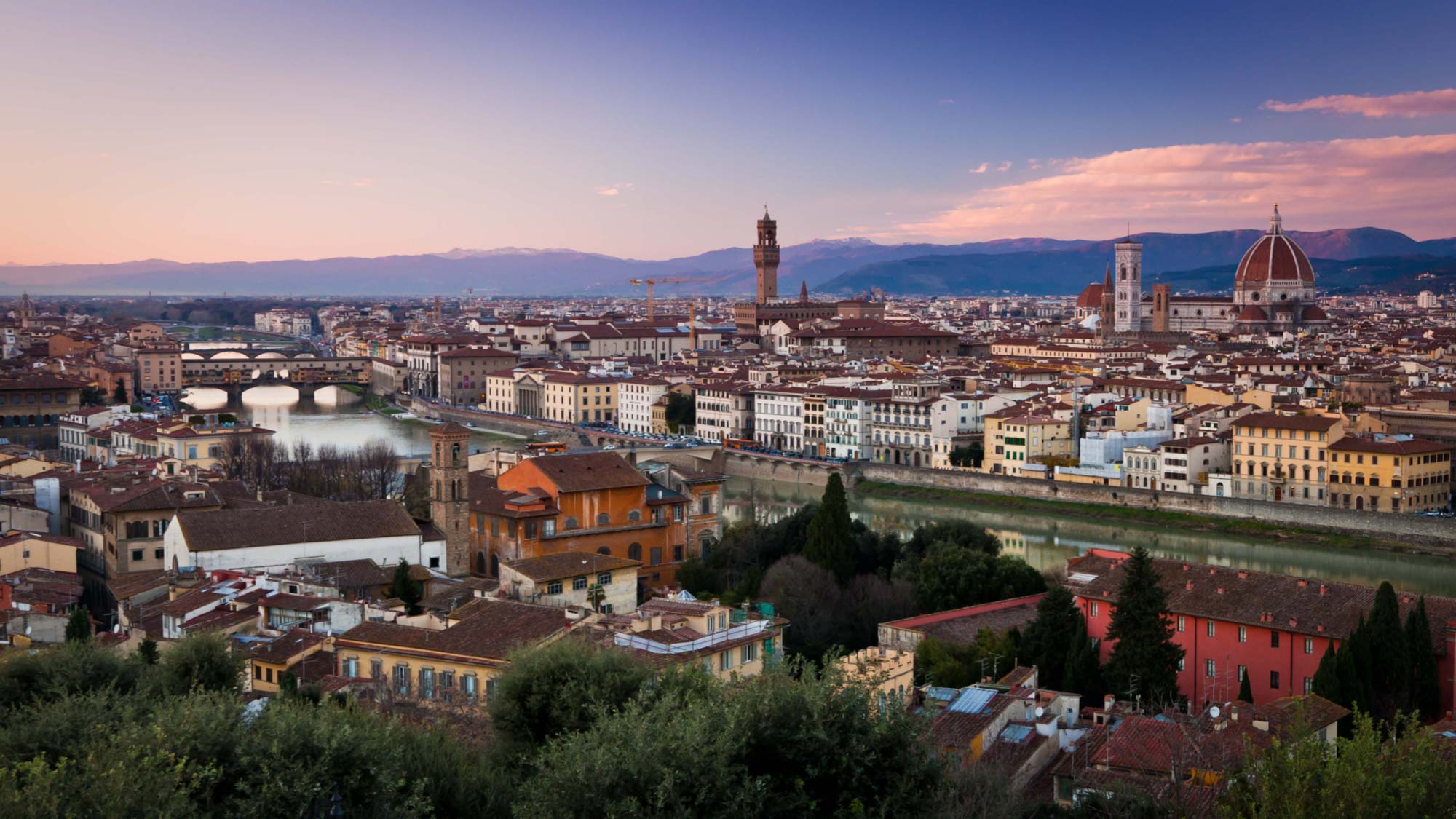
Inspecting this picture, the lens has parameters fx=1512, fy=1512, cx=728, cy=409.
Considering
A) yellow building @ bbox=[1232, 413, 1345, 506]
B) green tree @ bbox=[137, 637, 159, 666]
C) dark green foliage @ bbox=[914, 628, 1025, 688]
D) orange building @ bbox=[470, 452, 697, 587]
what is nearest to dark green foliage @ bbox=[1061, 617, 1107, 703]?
dark green foliage @ bbox=[914, 628, 1025, 688]

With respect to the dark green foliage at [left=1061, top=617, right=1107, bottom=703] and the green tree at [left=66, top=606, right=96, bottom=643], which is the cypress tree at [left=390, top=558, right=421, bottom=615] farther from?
the dark green foliage at [left=1061, top=617, right=1107, bottom=703]

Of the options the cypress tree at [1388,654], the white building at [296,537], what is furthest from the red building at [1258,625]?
the white building at [296,537]

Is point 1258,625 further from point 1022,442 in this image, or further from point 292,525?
point 1022,442

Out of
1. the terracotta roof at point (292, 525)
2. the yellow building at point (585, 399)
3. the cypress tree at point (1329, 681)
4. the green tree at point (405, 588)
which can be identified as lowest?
the yellow building at point (585, 399)

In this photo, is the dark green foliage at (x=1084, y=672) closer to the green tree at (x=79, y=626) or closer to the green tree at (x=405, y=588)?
the green tree at (x=405, y=588)

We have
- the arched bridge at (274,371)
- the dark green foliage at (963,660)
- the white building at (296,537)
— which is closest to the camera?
the dark green foliage at (963,660)

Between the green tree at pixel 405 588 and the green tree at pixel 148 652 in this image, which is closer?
the green tree at pixel 148 652

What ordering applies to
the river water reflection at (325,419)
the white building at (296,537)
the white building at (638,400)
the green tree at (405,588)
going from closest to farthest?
the green tree at (405,588)
the white building at (296,537)
the river water reflection at (325,419)
the white building at (638,400)

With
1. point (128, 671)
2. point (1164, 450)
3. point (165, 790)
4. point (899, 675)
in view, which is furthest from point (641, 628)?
point (1164, 450)
